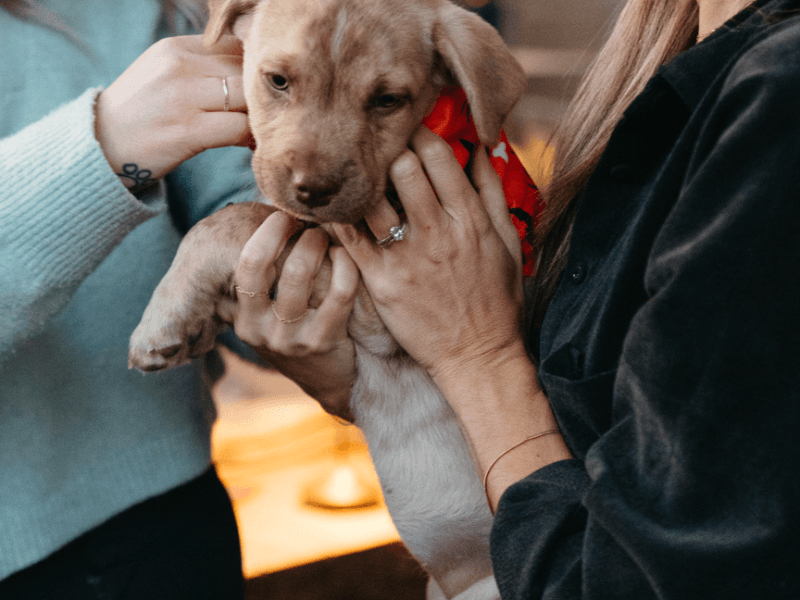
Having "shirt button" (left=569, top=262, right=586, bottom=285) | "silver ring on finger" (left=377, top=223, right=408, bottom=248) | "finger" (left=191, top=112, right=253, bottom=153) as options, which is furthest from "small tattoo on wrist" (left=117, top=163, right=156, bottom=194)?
"shirt button" (left=569, top=262, right=586, bottom=285)

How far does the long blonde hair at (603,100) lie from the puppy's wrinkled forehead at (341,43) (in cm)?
37

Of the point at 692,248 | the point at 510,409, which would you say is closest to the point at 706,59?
the point at 692,248

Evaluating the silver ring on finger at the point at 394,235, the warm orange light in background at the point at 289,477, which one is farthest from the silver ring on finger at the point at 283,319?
the warm orange light in background at the point at 289,477

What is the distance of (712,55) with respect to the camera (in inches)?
31.0

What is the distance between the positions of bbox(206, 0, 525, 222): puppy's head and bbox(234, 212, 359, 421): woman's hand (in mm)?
82

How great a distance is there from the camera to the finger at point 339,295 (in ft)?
4.13

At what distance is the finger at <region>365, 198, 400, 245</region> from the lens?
1.22 m

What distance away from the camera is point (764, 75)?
625 mm

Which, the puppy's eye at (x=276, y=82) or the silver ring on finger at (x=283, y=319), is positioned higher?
the puppy's eye at (x=276, y=82)

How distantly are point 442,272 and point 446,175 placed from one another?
190mm

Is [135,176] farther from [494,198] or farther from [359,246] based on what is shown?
[494,198]

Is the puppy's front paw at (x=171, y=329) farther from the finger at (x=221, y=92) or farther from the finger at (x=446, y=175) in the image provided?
the finger at (x=446, y=175)

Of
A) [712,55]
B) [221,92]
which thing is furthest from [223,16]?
[712,55]

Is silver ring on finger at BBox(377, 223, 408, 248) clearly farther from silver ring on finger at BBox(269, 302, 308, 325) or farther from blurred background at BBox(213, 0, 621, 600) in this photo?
blurred background at BBox(213, 0, 621, 600)
